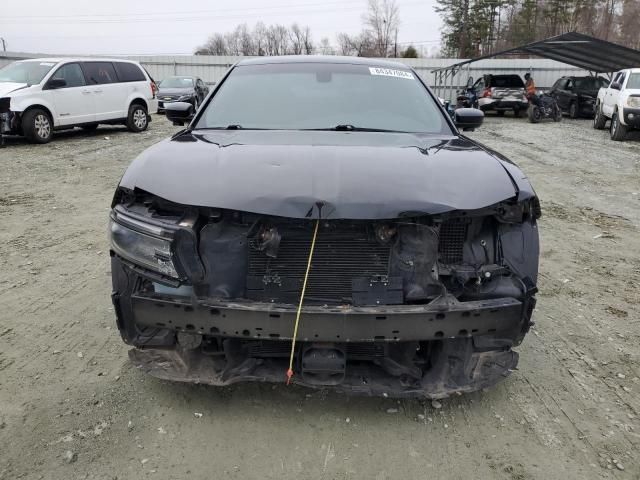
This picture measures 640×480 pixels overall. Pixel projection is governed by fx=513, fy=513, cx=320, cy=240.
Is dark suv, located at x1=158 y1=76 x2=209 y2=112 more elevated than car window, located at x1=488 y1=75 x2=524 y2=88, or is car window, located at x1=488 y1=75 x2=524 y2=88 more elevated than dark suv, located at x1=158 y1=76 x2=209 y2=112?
car window, located at x1=488 y1=75 x2=524 y2=88

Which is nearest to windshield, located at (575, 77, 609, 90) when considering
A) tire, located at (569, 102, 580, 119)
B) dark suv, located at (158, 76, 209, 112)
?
tire, located at (569, 102, 580, 119)

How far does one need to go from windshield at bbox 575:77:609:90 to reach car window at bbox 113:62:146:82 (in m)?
15.9

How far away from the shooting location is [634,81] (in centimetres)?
1314

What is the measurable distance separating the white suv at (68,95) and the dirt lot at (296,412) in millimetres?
7439

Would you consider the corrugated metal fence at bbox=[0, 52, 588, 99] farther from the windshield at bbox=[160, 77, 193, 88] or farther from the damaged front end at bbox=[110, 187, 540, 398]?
the damaged front end at bbox=[110, 187, 540, 398]

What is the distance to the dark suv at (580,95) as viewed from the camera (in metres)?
19.1

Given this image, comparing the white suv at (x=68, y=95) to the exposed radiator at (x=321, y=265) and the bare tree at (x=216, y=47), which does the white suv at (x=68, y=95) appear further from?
the bare tree at (x=216, y=47)

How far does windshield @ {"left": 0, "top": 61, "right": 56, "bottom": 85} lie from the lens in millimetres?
10734

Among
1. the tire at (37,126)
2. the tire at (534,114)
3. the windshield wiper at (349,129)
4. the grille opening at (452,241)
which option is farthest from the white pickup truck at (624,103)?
the tire at (37,126)

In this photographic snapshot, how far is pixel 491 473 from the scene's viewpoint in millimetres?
2189

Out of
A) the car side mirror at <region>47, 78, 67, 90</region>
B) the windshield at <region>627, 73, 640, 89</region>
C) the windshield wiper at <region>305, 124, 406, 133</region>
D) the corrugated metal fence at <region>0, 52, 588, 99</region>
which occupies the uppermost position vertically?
the corrugated metal fence at <region>0, 52, 588, 99</region>

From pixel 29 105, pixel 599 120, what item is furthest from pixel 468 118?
pixel 599 120

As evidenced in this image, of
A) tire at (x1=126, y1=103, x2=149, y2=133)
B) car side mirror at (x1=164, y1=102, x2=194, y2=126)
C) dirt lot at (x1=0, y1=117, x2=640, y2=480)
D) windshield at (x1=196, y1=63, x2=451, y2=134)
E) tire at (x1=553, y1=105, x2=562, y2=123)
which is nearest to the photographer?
dirt lot at (x1=0, y1=117, x2=640, y2=480)

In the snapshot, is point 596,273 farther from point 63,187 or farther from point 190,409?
point 63,187
